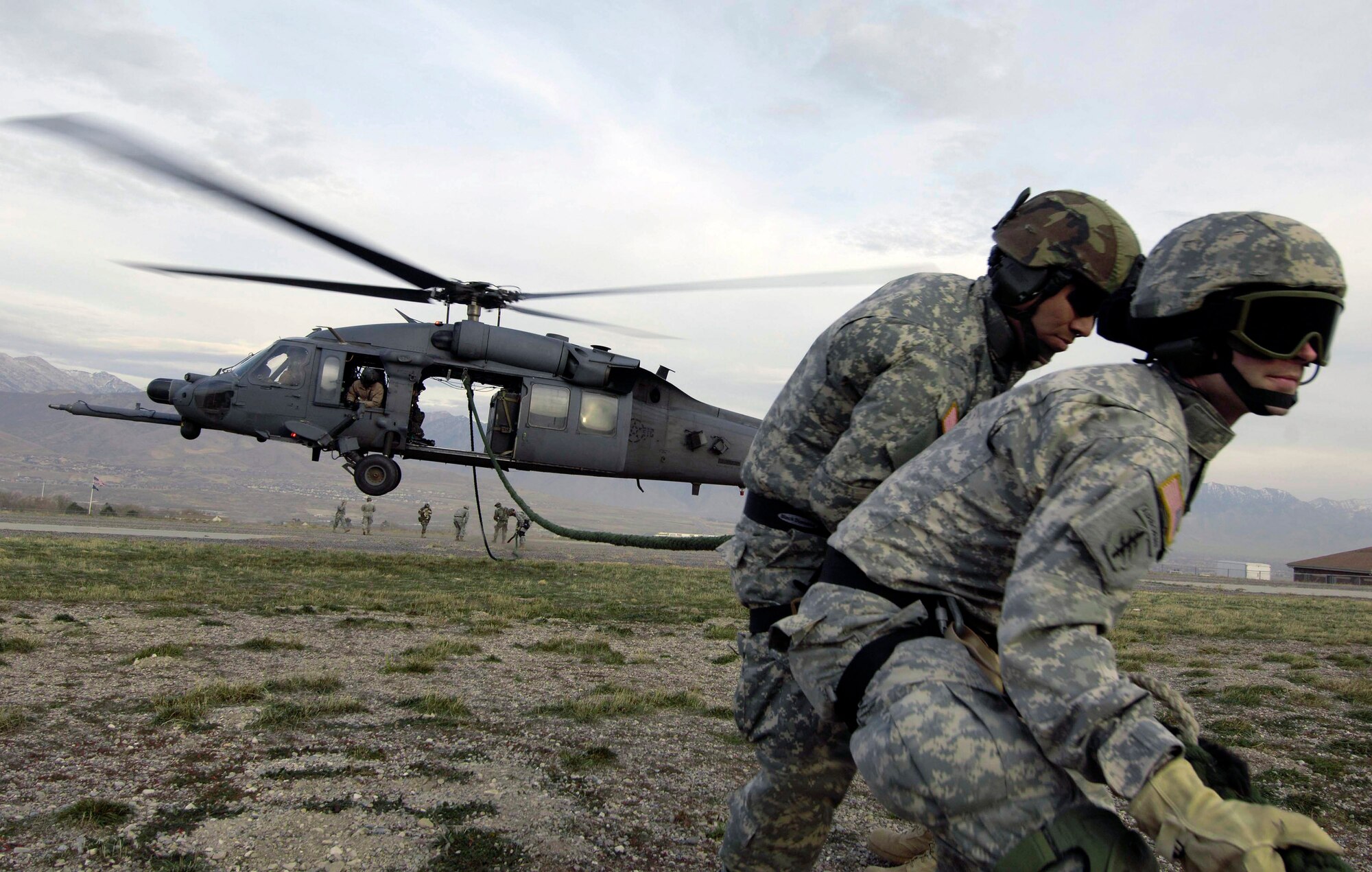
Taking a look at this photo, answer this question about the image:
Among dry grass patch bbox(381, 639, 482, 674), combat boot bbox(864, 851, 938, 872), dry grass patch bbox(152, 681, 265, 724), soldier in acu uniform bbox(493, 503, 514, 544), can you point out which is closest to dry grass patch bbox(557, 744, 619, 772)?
combat boot bbox(864, 851, 938, 872)

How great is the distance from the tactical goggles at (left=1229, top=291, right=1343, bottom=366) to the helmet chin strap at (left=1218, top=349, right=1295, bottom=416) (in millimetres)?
52

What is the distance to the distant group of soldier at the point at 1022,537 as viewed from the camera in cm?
157

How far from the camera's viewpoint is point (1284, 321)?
1.80 m

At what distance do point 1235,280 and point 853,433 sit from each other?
996 mm

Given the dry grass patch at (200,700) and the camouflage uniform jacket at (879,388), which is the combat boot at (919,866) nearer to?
the camouflage uniform jacket at (879,388)

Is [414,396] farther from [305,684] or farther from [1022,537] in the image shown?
[1022,537]

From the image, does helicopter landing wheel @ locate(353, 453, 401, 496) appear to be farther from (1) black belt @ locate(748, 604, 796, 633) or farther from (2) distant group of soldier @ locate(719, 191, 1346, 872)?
(2) distant group of soldier @ locate(719, 191, 1346, 872)

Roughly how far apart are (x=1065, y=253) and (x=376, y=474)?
14.1 metres

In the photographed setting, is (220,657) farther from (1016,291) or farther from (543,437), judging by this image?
(543,437)

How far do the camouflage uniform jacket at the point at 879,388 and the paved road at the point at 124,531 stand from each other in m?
20.2

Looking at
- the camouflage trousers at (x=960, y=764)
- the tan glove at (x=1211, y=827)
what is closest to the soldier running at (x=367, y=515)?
the camouflage trousers at (x=960, y=764)

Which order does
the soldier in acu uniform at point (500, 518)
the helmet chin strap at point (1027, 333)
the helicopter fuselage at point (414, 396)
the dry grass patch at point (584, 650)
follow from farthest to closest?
the soldier in acu uniform at point (500, 518), the helicopter fuselage at point (414, 396), the dry grass patch at point (584, 650), the helmet chin strap at point (1027, 333)

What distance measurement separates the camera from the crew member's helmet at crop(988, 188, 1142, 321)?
2387 millimetres

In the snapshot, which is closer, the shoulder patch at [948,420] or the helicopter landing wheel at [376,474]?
the shoulder patch at [948,420]
